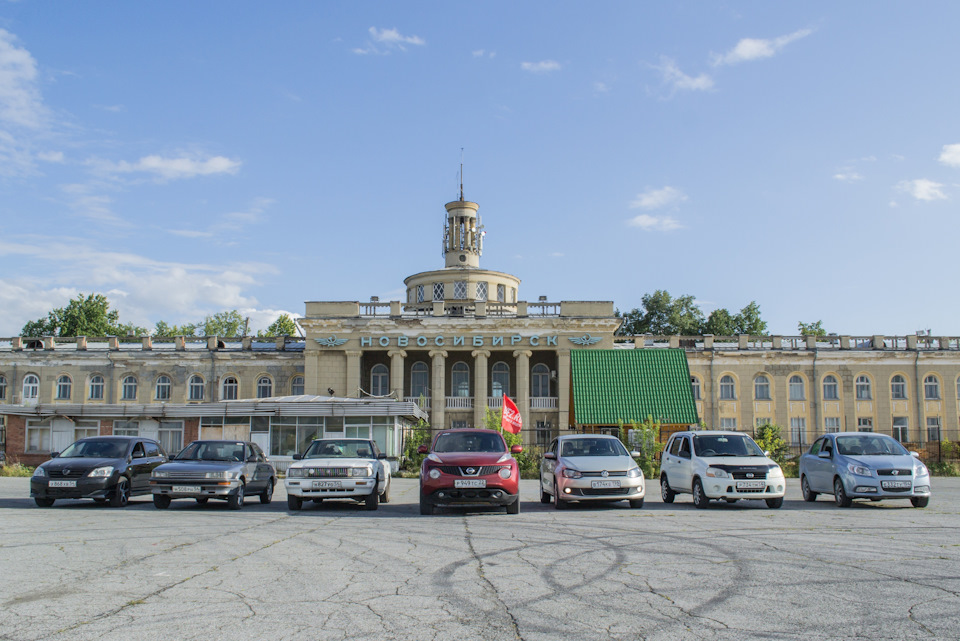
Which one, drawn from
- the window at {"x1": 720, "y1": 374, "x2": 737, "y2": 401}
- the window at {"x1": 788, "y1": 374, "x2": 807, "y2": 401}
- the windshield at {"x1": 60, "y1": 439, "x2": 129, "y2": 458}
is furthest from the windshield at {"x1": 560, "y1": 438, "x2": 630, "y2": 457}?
the window at {"x1": 788, "y1": 374, "x2": 807, "y2": 401}

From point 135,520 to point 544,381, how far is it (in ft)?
132

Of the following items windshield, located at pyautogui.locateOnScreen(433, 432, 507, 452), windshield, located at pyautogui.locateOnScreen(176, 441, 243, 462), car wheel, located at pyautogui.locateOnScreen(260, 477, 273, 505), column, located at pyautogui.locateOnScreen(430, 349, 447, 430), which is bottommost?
car wheel, located at pyautogui.locateOnScreen(260, 477, 273, 505)

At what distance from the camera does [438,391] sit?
49938mm

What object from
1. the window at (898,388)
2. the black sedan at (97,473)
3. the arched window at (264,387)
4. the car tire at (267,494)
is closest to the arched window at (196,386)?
the arched window at (264,387)

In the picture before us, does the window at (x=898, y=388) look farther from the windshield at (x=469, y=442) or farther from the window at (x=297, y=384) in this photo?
the windshield at (x=469, y=442)

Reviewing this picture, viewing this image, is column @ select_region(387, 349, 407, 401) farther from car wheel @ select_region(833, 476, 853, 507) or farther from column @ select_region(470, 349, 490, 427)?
car wheel @ select_region(833, 476, 853, 507)

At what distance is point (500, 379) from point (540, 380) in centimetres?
254

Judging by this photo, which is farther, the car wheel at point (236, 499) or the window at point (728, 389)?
the window at point (728, 389)

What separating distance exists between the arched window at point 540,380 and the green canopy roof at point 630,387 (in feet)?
25.0

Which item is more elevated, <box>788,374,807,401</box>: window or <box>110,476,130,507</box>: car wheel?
<box>788,374,807,401</box>: window

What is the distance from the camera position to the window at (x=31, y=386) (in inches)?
2175

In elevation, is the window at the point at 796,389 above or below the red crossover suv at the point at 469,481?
above

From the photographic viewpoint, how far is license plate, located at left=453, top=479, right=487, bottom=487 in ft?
51.3

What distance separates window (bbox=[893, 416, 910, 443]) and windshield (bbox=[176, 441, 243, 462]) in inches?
1815
